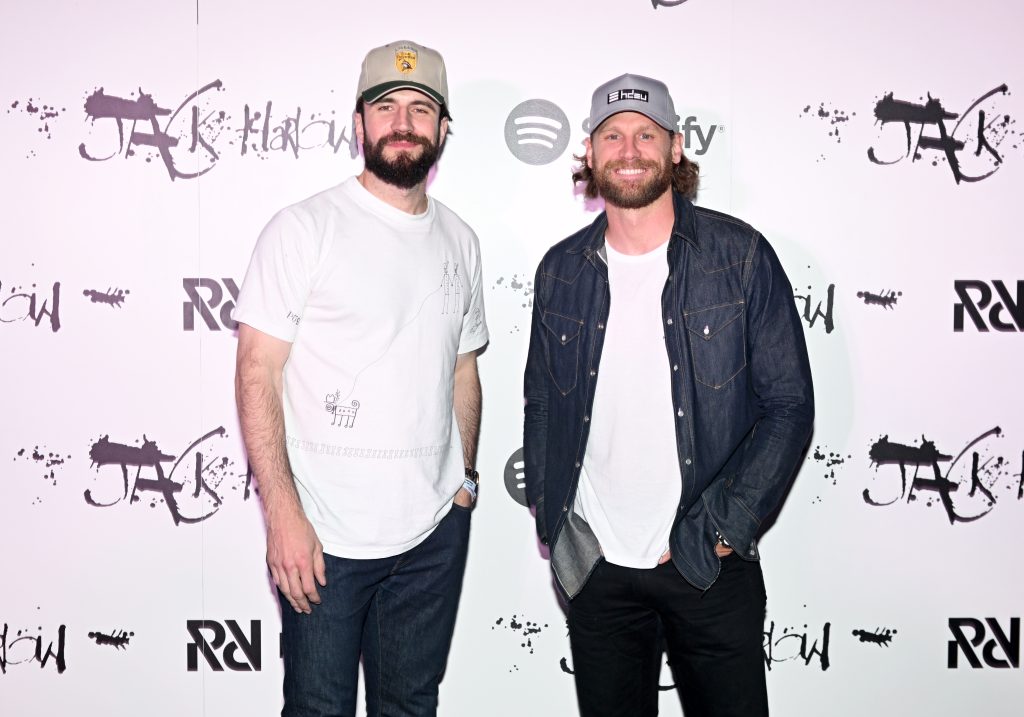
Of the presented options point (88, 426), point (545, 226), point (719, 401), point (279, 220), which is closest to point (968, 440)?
point (719, 401)

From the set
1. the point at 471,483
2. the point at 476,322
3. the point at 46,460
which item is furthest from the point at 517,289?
the point at 46,460

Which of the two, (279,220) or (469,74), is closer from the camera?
(279,220)

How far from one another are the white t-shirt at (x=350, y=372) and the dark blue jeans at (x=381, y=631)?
0.27ft

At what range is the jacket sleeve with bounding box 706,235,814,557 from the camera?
80.0 inches

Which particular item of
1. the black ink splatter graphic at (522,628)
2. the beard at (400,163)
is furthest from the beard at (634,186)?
the black ink splatter graphic at (522,628)

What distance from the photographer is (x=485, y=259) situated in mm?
2883

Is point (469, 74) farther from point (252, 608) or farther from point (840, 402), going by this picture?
point (252, 608)

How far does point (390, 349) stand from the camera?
2109 mm

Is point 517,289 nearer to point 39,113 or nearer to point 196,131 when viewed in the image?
point 196,131

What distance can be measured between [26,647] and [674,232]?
8.61ft

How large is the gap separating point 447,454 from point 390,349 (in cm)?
35

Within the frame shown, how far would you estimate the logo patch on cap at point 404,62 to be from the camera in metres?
2.23

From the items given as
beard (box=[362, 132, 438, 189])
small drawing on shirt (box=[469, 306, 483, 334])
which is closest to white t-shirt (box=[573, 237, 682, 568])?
small drawing on shirt (box=[469, 306, 483, 334])

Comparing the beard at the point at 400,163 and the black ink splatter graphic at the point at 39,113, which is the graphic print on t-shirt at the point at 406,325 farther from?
the black ink splatter graphic at the point at 39,113
